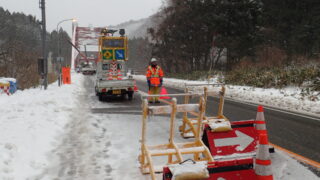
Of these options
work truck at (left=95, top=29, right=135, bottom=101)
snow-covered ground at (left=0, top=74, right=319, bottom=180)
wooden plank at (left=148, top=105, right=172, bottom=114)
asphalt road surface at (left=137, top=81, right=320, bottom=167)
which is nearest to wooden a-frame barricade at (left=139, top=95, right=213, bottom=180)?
wooden plank at (left=148, top=105, right=172, bottom=114)

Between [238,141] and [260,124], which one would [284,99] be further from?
[260,124]

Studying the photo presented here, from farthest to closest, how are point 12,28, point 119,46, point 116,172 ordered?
point 12,28
point 119,46
point 116,172

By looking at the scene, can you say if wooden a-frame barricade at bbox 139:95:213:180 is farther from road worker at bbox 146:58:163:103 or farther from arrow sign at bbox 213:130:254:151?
road worker at bbox 146:58:163:103

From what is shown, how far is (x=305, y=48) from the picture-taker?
25594 millimetres

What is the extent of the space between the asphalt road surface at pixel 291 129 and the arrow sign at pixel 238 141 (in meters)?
1.16

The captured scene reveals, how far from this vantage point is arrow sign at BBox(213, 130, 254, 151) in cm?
518

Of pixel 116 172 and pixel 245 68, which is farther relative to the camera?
pixel 245 68

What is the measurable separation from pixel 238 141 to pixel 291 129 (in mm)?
3264

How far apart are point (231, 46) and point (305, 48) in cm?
728

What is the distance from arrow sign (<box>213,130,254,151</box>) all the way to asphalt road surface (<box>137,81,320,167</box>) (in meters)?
1.16

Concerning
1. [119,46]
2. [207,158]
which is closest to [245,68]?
[119,46]

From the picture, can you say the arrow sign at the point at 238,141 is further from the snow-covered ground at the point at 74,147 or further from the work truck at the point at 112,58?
the work truck at the point at 112,58

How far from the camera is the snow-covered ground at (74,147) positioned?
4708 mm

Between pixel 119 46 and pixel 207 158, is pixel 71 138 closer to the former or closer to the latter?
pixel 207 158
